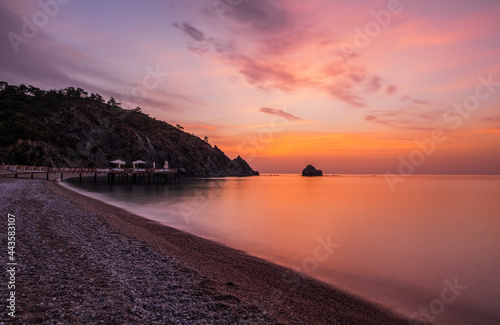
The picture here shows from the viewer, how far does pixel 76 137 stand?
88438 mm

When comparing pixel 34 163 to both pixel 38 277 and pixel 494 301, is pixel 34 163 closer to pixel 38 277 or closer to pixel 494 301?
pixel 38 277

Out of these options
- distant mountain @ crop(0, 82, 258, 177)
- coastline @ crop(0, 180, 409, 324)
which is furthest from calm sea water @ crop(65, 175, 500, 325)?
distant mountain @ crop(0, 82, 258, 177)

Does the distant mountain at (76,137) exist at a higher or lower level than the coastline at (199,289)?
higher

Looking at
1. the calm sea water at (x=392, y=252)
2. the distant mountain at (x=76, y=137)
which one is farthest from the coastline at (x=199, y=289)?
the distant mountain at (x=76, y=137)

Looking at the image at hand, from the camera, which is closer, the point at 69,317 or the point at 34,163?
the point at 69,317

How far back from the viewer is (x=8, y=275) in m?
5.84

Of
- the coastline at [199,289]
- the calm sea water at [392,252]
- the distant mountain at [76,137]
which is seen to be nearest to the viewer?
the coastline at [199,289]

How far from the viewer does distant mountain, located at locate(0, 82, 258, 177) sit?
63000 millimetres

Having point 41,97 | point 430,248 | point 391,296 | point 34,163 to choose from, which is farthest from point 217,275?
point 41,97

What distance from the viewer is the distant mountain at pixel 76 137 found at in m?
63.0

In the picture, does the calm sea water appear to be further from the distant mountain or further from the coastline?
the distant mountain

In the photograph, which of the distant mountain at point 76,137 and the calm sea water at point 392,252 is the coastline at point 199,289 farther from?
the distant mountain at point 76,137

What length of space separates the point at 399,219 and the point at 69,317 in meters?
27.0

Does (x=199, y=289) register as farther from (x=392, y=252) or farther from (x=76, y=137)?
(x=76, y=137)
